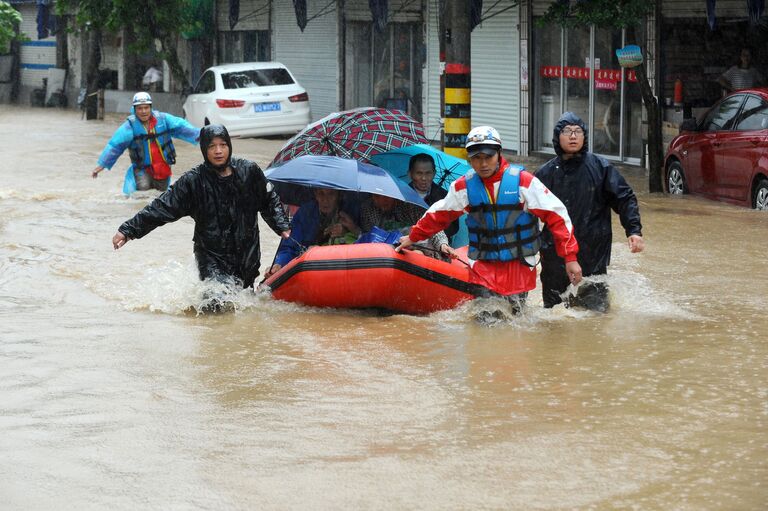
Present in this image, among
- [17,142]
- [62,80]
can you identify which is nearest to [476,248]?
[17,142]

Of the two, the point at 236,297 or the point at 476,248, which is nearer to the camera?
the point at 476,248

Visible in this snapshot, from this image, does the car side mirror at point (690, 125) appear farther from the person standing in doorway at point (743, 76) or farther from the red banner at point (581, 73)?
the red banner at point (581, 73)

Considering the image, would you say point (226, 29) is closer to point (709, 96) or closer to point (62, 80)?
point (62, 80)

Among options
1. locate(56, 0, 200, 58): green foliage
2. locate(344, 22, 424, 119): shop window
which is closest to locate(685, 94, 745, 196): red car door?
locate(344, 22, 424, 119): shop window

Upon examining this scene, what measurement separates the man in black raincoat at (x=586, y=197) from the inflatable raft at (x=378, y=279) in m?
0.73

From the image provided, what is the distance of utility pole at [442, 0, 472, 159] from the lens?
14773 mm

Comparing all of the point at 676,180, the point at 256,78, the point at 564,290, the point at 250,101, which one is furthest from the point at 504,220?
the point at 256,78

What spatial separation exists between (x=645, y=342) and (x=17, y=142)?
66.0ft

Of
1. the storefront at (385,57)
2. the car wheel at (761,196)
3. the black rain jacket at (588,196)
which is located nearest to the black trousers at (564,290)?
the black rain jacket at (588,196)

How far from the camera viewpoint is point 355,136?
10242 millimetres

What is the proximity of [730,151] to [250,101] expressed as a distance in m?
11.9

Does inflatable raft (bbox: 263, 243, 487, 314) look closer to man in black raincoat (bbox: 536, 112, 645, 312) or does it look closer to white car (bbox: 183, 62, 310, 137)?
man in black raincoat (bbox: 536, 112, 645, 312)

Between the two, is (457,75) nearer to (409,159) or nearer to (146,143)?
(146,143)

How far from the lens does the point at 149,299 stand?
33.6 feet
